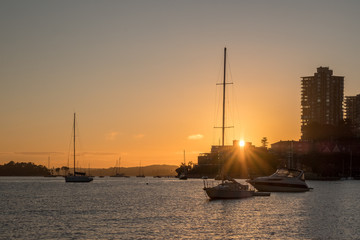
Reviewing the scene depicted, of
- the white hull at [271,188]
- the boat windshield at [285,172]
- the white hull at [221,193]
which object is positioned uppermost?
the boat windshield at [285,172]

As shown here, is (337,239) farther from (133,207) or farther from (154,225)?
(133,207)

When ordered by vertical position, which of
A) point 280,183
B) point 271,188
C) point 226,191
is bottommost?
point 271,188

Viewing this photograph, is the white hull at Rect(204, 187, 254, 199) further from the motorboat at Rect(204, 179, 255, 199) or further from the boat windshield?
the boat windshield

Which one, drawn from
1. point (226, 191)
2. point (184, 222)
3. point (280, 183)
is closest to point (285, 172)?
point (280, 183)

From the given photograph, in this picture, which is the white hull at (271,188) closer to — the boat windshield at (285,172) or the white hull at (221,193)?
the boat windshield at (285,172)

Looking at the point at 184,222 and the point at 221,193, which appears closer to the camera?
the point at 184,222

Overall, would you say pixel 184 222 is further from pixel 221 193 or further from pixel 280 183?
pixel 280 183

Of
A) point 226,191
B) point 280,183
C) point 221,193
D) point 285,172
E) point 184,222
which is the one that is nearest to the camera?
point 184,222

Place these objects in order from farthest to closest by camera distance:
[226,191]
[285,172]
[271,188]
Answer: [285,172], [271,188], [226,191]

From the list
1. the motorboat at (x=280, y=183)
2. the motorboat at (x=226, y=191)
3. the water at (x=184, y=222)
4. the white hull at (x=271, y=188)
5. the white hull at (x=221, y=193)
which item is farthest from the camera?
the motorboat at (x=280, y=183)

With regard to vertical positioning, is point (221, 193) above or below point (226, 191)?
below

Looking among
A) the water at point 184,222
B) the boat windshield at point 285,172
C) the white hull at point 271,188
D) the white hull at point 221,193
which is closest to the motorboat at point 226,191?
the white hull at point 221,193

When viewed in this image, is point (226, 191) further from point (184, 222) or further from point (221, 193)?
point (184, 222)

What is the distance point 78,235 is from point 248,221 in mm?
22266
